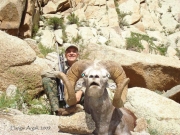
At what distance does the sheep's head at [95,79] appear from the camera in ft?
17.2

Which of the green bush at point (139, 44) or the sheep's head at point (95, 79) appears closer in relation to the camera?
the sheep's head at point (95, 79)

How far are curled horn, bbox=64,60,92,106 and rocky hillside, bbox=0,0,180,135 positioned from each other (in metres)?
0.58

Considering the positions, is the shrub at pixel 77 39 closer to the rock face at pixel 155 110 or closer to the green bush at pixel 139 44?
the green bush at pixel 139 44

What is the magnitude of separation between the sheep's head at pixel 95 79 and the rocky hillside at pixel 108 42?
97 cm

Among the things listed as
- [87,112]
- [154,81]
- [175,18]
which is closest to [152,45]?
[175,18]

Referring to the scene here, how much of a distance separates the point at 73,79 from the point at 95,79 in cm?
95

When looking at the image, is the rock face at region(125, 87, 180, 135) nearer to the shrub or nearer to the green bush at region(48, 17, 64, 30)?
the shrub

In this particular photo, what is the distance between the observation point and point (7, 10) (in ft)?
43.4

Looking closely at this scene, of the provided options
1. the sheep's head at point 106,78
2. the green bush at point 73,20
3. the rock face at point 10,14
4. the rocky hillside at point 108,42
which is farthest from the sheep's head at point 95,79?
the green bush at point 73,20

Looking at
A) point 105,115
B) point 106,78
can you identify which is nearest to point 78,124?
point 105,115

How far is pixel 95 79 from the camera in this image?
5.25m

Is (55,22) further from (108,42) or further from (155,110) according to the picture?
(155,110)

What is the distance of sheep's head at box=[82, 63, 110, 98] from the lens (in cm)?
525

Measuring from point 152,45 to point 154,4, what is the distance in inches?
202
